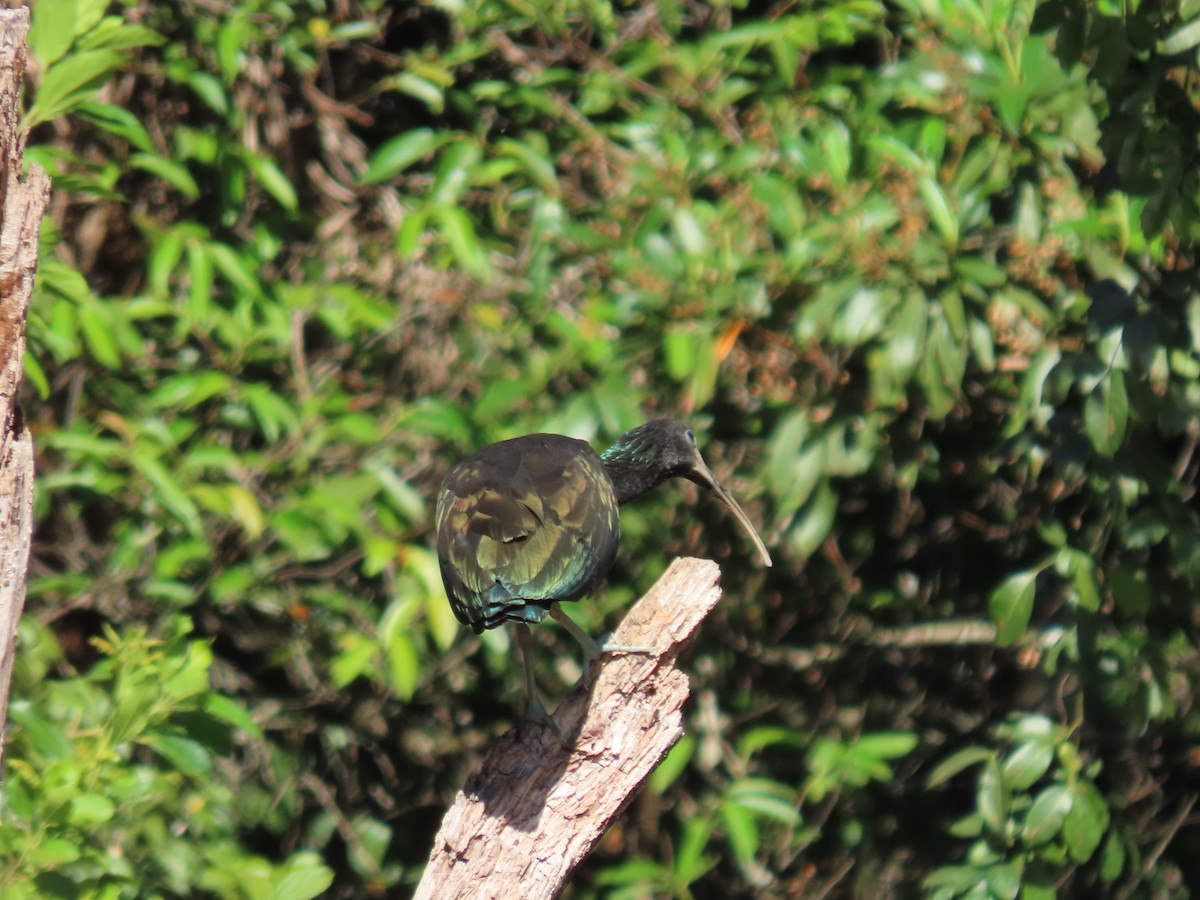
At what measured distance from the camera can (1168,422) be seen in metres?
3.91

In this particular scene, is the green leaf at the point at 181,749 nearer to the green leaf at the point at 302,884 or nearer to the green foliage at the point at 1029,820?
the green leaf at the point at 302,884

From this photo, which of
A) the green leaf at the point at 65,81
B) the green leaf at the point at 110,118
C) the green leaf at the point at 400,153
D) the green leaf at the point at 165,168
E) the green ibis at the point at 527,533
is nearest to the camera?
the green ibis at the point at 527,533

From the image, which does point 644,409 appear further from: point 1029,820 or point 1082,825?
point 1082,825

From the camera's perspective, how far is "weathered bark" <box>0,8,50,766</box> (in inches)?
113

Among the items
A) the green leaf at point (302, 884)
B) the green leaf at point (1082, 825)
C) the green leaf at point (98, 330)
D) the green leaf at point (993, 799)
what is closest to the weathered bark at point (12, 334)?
the green leaf at point (302, 884)

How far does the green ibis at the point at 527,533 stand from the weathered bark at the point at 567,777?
0.06 meters

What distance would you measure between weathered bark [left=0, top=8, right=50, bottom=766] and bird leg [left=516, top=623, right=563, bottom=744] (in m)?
1.11

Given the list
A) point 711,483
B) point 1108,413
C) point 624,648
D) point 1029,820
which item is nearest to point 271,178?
point 711,483

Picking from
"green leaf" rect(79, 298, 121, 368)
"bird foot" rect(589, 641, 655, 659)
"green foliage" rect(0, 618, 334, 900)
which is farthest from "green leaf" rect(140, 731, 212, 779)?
"green leaf" rect(79, 298, 121, 368)

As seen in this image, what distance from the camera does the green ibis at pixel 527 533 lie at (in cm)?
334

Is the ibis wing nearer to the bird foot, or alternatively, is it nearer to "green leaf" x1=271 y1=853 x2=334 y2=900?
the bird foot

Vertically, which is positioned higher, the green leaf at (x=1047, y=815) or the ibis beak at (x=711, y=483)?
the ibis beak at (x=711, y=483)

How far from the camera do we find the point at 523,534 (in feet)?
11.3

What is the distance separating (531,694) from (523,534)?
1.47 ft
